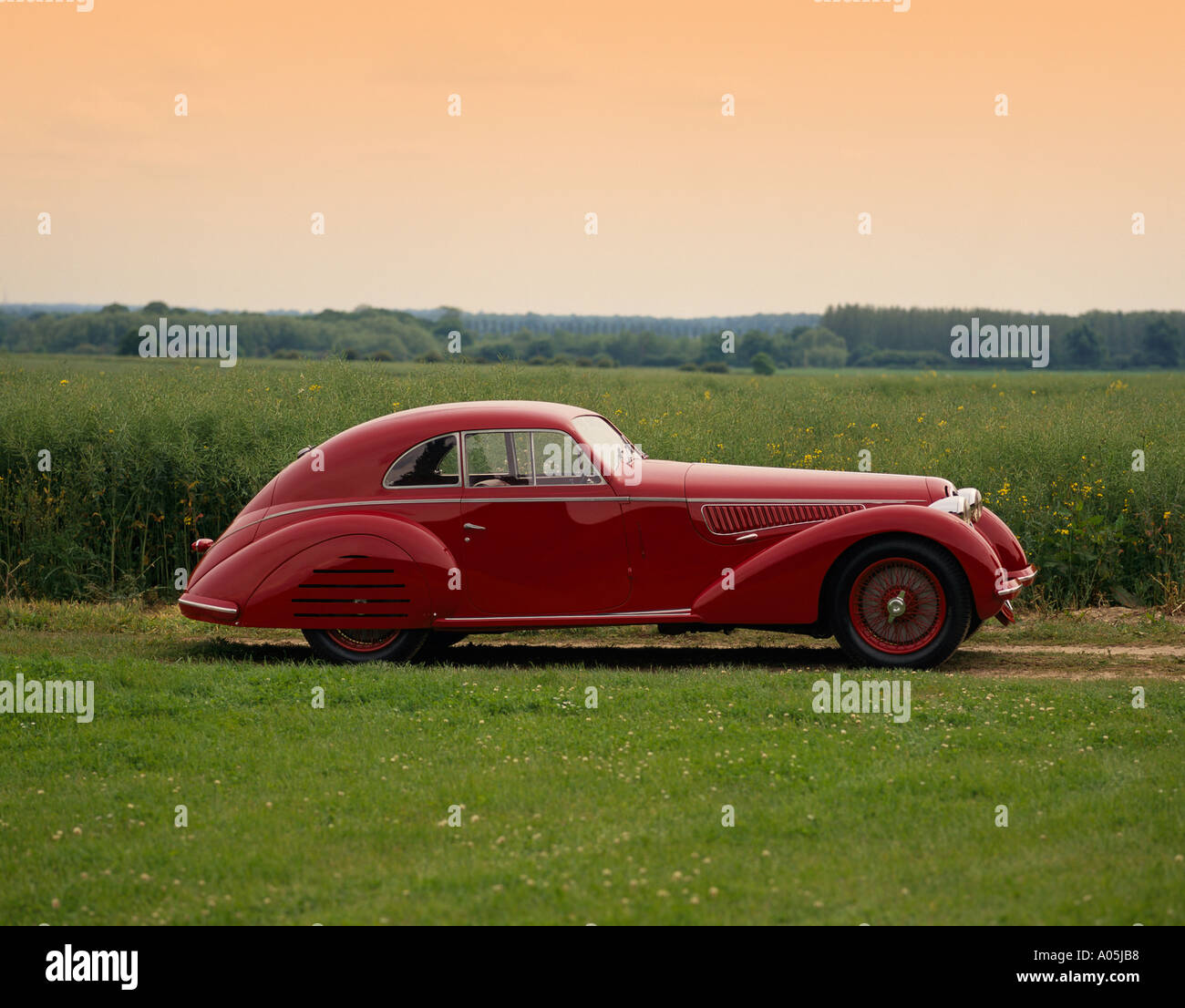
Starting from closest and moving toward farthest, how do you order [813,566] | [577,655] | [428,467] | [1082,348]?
[813,566] → [428,467] → [577,655] → [1082,348]

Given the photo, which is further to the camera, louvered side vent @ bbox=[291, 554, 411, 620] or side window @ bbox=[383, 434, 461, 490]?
side window @ bbox=[383, 434, 461, 490]

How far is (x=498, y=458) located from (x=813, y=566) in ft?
7.72

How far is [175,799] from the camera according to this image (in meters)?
5.88

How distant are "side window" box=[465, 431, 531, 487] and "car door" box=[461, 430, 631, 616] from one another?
1 centimetres

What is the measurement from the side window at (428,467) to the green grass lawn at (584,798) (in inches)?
52.9

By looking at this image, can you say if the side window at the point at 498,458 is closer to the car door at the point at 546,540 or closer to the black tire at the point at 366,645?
the car door at the point at 546,540

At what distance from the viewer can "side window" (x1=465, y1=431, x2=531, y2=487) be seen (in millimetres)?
8562

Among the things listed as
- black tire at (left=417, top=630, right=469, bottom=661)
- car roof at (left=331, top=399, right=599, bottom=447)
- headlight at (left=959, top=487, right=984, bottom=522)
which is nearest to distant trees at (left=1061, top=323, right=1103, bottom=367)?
headlight at (left=959, top=487, right=984, bottom=522)

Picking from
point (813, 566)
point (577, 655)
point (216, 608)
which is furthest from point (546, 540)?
point (216, 608)

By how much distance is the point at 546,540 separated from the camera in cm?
845

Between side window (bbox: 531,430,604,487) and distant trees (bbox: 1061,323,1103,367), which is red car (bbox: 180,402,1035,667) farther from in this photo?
distant trees (bbox: 1061,323,1103,367)

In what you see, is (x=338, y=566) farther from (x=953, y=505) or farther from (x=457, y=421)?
(x=953, y=505)

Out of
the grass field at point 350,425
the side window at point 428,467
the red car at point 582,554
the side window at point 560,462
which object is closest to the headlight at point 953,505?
the red car at point 582,554

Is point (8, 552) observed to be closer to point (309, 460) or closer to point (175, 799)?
point (309, 460)
